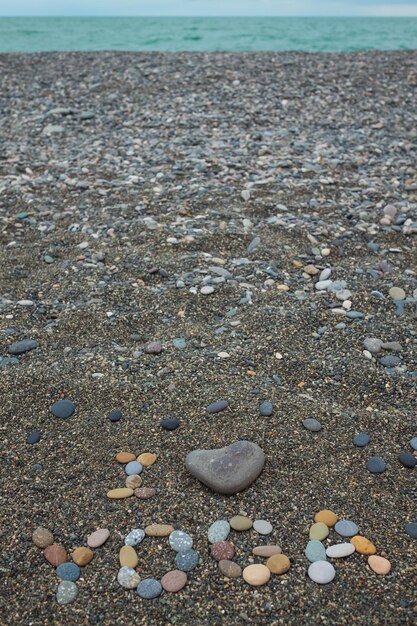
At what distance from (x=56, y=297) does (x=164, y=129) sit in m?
4.10

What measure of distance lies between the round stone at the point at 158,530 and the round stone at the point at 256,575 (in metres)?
0.33

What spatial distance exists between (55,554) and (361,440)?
54.5 inches

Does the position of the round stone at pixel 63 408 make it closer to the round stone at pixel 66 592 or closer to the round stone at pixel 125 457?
the round stone at pixel 125 457

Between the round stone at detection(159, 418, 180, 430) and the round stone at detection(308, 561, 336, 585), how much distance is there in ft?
2.98

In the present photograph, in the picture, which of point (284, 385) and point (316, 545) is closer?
point (316, 545)

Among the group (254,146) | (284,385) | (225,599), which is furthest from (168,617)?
(254,146)

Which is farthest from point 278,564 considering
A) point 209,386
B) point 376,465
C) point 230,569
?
point 209,386

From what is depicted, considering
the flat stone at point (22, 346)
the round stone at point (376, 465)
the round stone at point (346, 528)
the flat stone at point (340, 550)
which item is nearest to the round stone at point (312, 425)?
the round stone at point (376, 465)

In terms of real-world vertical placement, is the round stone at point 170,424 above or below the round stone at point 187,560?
above

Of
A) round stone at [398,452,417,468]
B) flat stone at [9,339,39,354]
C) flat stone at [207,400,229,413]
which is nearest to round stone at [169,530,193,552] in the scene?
flat stone at [207,400,229,413]

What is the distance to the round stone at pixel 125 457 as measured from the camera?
8.41 ft

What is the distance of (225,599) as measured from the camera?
2.01m

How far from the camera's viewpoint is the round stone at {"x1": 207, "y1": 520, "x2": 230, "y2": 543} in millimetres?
2217

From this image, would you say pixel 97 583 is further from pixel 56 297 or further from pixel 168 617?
pixel 56 297
